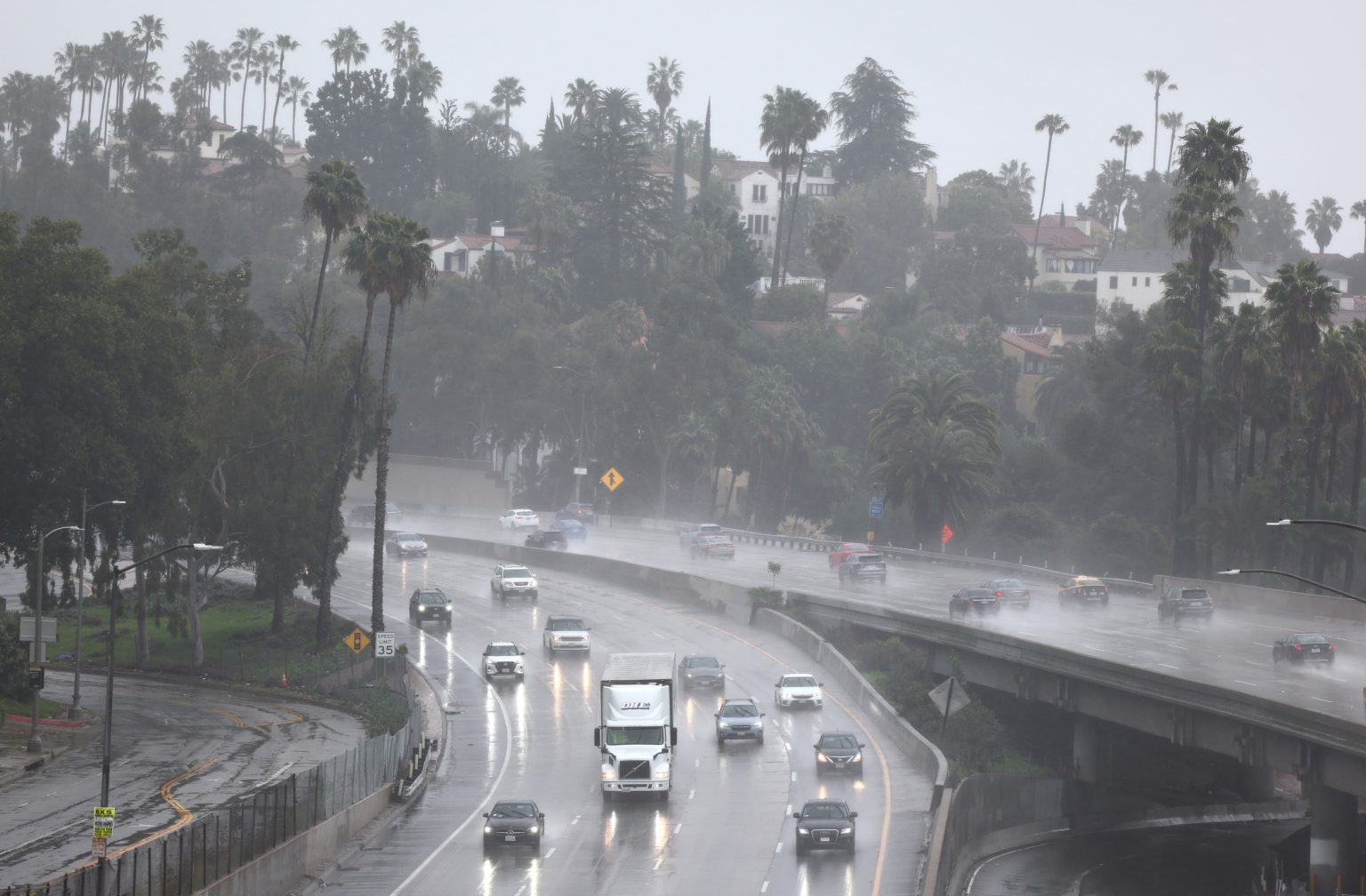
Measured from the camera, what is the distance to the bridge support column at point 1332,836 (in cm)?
4988

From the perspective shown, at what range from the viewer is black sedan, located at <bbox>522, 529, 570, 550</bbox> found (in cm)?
10594

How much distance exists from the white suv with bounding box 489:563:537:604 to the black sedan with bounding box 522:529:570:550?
562 inches

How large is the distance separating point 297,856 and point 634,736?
12.7m

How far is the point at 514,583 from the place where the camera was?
90.0 meters

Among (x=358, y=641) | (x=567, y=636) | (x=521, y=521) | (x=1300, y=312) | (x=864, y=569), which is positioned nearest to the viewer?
(x=358, y=641)

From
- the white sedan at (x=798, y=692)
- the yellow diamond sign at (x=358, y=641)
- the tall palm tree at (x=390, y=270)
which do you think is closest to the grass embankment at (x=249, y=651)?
the yellow diamond sign at (x=358, y=641)

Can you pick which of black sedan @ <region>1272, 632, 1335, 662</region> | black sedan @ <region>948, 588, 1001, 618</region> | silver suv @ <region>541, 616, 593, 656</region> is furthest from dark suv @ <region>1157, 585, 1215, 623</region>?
silver suv @ <region>541, 616, 593, 656</region>

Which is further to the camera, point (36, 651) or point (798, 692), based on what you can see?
point (798, 692)

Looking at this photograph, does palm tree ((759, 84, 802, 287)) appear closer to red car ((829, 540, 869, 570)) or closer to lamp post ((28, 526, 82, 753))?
red car ((829, 540, 869, 570))

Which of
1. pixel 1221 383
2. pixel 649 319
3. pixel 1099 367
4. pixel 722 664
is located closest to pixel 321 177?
pixel 722 664

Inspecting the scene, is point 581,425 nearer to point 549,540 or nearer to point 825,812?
point 549,540

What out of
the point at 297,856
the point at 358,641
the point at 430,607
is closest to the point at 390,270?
the point at 430,607

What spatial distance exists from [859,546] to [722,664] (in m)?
33.1

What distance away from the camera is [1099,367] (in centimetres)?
12838
